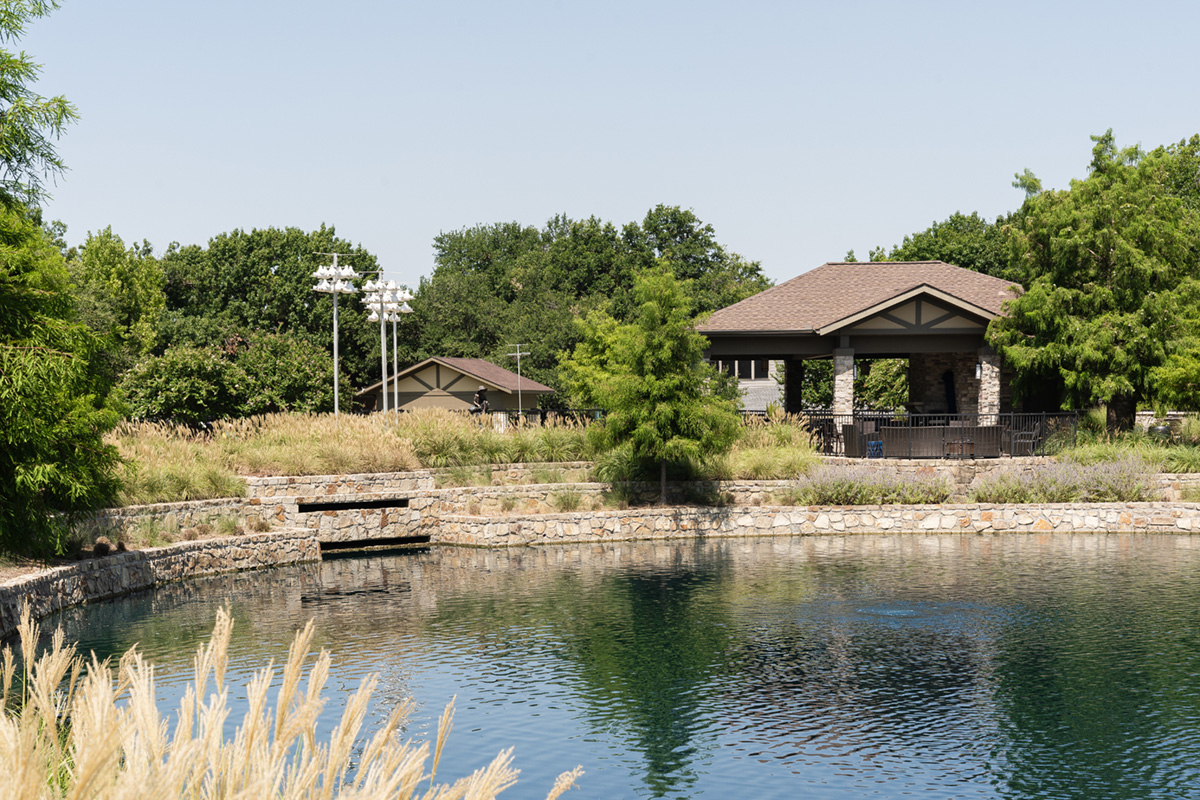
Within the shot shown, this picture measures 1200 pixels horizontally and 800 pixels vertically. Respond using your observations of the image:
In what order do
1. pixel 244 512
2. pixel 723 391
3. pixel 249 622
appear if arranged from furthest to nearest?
pixel 723 391
pixel 244 512
pixel 249 622

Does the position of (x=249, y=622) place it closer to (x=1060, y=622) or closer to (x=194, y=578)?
(x=194, y=578)

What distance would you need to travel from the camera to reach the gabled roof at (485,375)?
53969 millimetres

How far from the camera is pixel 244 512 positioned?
977 inches

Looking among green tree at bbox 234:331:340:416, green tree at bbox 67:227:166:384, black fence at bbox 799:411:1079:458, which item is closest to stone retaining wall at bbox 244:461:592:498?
black fence at bbox 799:411:1079:458

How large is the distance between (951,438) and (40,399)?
22986 mm

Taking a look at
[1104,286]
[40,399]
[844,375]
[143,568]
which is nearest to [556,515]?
[143,568]

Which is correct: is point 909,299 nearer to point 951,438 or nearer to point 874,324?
point 874,324

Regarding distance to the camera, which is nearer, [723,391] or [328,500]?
[328,500]

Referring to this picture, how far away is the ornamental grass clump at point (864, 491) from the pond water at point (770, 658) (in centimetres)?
357

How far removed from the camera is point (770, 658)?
1430cm

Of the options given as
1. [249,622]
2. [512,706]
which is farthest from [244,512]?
[512,706]

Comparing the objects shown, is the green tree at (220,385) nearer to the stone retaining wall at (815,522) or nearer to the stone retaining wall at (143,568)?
the stone retaining wall at (143,568)

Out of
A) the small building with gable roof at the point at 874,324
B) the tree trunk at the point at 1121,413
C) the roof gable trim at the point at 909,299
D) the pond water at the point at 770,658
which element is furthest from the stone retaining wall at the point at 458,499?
the roof gable trim at the point at 909,299

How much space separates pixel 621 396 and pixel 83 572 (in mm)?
12536
